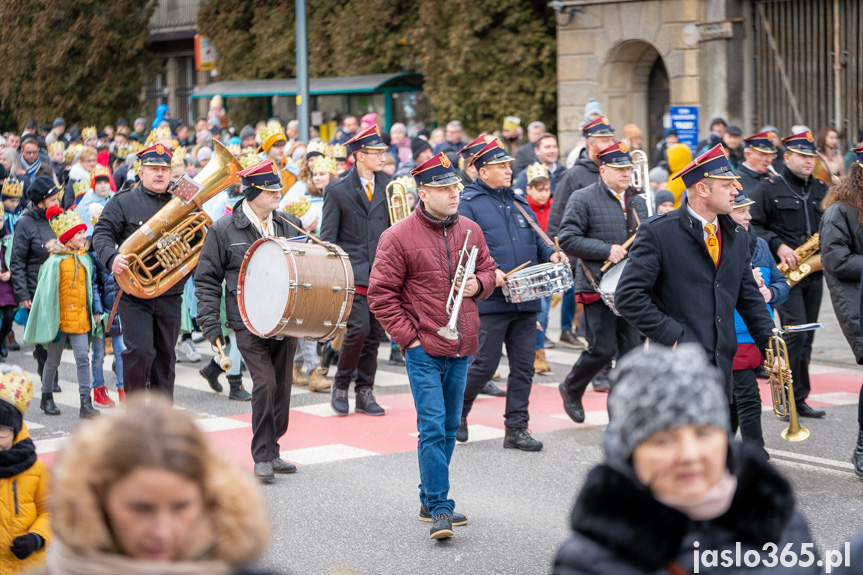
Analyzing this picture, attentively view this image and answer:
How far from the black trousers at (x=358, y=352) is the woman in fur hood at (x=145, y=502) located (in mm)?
7151

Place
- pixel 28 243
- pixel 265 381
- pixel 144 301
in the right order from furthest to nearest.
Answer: pixel 28 243
pixel 144 301
pixel 265 381

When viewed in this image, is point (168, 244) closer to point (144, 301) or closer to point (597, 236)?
point (144, 301)

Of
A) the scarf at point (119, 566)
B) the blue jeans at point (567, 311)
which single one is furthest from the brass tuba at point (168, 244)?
the scarf at point (119, 566)

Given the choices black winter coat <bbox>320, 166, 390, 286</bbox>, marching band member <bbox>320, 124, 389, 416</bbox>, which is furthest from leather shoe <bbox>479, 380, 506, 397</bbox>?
black winter coat <bbox>320, 166, 390, 286</bbox>

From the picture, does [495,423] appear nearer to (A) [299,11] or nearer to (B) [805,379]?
(B) [805,379]

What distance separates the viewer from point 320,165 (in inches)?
464

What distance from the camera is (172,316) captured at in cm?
851

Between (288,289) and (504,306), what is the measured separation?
60.2 inches

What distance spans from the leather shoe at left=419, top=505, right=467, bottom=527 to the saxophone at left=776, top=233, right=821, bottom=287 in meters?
3.82

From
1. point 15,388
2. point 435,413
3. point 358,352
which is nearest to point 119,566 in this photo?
point 15,388

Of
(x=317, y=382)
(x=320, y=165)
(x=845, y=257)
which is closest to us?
(x=845, y=257)

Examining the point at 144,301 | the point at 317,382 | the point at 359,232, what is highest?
the point at 359,232

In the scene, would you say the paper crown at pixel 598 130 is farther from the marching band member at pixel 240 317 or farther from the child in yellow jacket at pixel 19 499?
the child in yellow jacket at pixel 19 499

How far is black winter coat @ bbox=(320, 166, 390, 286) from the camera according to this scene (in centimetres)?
959
